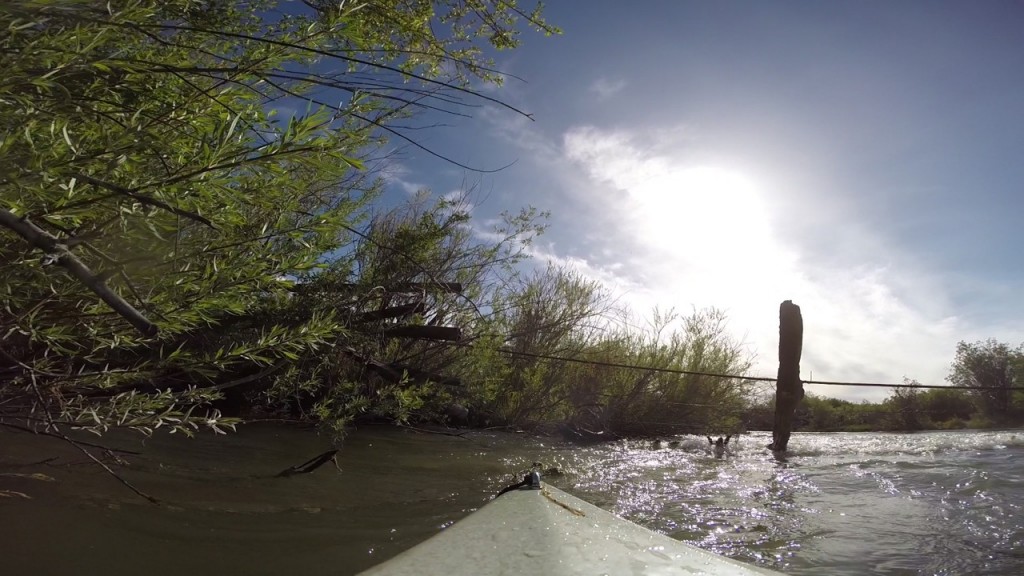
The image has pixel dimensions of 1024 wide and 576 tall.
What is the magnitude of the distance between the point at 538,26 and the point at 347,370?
13.1ft

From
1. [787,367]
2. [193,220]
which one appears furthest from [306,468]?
[787,367]

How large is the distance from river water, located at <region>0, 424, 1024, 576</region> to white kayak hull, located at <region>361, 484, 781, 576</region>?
0.70 m

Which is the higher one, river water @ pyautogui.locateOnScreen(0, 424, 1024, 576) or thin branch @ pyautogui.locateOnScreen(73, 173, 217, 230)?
thin branch @ pyautogui.locateOnScreen(73, 173, 217, 230)

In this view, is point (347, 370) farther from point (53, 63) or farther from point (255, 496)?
point (53, 63)

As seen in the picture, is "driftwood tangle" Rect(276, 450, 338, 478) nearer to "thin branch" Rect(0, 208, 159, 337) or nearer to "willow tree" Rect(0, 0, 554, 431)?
"willow tree" Rect(0, 0, 554, 431)

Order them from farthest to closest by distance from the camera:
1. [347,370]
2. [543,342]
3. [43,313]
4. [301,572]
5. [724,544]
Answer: [543,342]
[347,370]
[724,544]
[301,572]
[43,313]

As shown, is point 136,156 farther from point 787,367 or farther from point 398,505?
point 787,367

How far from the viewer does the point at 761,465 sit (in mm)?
6473

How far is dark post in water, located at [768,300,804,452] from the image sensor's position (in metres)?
7.87

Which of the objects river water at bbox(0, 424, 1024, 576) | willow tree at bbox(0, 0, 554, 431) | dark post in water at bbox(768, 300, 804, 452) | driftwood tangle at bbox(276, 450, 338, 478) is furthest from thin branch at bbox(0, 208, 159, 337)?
dark post in water at bbox(768, 300, 804, 452)

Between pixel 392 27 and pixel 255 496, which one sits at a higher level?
pixel 392 27

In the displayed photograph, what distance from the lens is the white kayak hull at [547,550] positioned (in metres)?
1.69

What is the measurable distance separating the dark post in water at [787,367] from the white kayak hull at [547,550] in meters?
6.59

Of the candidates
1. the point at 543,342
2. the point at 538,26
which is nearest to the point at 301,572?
the point at 538,26
